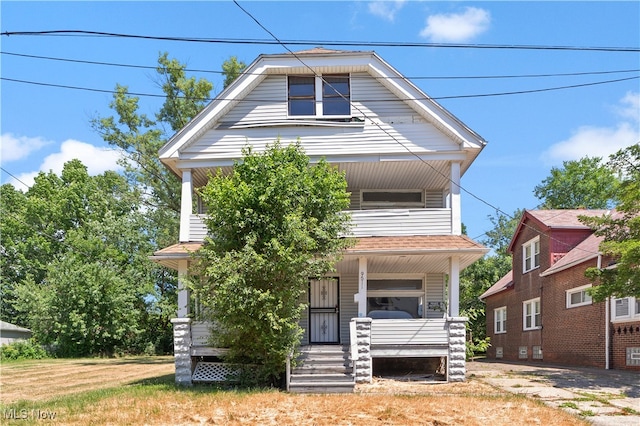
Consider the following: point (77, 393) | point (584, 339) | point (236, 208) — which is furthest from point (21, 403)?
point (584, 339)

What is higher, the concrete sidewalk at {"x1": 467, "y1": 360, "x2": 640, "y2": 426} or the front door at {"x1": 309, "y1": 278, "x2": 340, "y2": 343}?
the front door at {"x1": 309, "y1": 278, "x2": 340, "y2": 343}

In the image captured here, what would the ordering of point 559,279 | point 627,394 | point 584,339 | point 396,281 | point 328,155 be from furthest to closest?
point 559,279
point 584,339
point 396,281
point 328,155
point 627,394

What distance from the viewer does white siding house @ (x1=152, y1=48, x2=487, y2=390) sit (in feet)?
49.5

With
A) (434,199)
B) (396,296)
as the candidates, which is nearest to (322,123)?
(434,199)

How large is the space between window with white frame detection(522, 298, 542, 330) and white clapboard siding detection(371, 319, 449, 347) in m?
11.7

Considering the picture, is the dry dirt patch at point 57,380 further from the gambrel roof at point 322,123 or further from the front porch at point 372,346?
the gambrel roof at point 322,123

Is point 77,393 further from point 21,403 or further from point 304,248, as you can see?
point 304,248

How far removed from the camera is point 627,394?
12703 millimetres

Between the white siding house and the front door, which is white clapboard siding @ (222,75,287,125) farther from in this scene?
the front door

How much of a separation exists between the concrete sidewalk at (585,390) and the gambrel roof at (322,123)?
5.83m

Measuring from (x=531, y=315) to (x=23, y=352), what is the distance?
24090mm

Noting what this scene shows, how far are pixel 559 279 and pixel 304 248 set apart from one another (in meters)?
13.6

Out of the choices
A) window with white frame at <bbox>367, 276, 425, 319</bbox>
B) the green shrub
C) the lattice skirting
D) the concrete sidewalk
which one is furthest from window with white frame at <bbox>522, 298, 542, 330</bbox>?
the green shrub

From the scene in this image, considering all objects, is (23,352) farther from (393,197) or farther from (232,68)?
(393,197)
